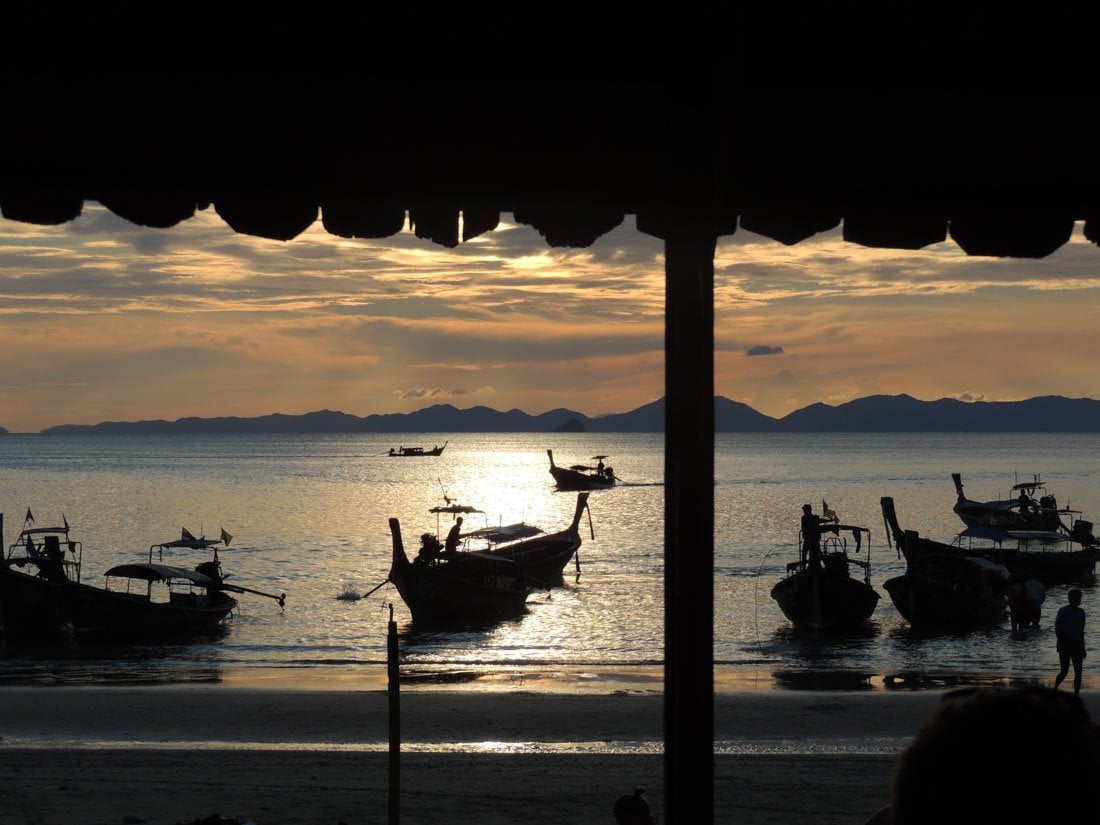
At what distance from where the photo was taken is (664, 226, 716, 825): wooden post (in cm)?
430

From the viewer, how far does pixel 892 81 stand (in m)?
4.23

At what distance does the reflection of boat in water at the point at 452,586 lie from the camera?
123 feet

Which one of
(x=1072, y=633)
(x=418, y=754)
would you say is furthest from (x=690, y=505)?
(x=1072, y=633)

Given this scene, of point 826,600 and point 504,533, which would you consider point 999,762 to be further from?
point 504,533

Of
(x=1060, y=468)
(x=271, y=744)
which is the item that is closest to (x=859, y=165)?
(x=271, y=744)

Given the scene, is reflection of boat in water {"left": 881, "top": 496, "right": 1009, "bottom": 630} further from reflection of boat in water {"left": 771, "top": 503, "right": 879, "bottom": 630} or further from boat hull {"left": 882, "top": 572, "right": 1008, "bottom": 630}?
reflection of boat in water {"left": 771, "top": 503, "right": 879, "bottom": 630}

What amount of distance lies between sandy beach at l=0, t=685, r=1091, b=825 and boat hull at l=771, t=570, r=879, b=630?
9599mm

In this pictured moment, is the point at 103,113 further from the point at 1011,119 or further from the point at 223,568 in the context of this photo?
the point at 223,568

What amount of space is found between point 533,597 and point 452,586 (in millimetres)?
Result: 8441

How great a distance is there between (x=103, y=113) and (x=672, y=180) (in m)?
2.23

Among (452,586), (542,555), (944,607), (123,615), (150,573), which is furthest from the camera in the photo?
(542,555)

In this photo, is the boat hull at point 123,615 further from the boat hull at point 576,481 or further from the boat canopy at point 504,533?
the boat hull at point 576,481

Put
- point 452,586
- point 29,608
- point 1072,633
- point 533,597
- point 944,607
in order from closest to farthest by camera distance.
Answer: point 1072,633 < point 29,608 < point 944,607 < point 452,586 < point 533,597

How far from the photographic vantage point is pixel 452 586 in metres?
37.8
